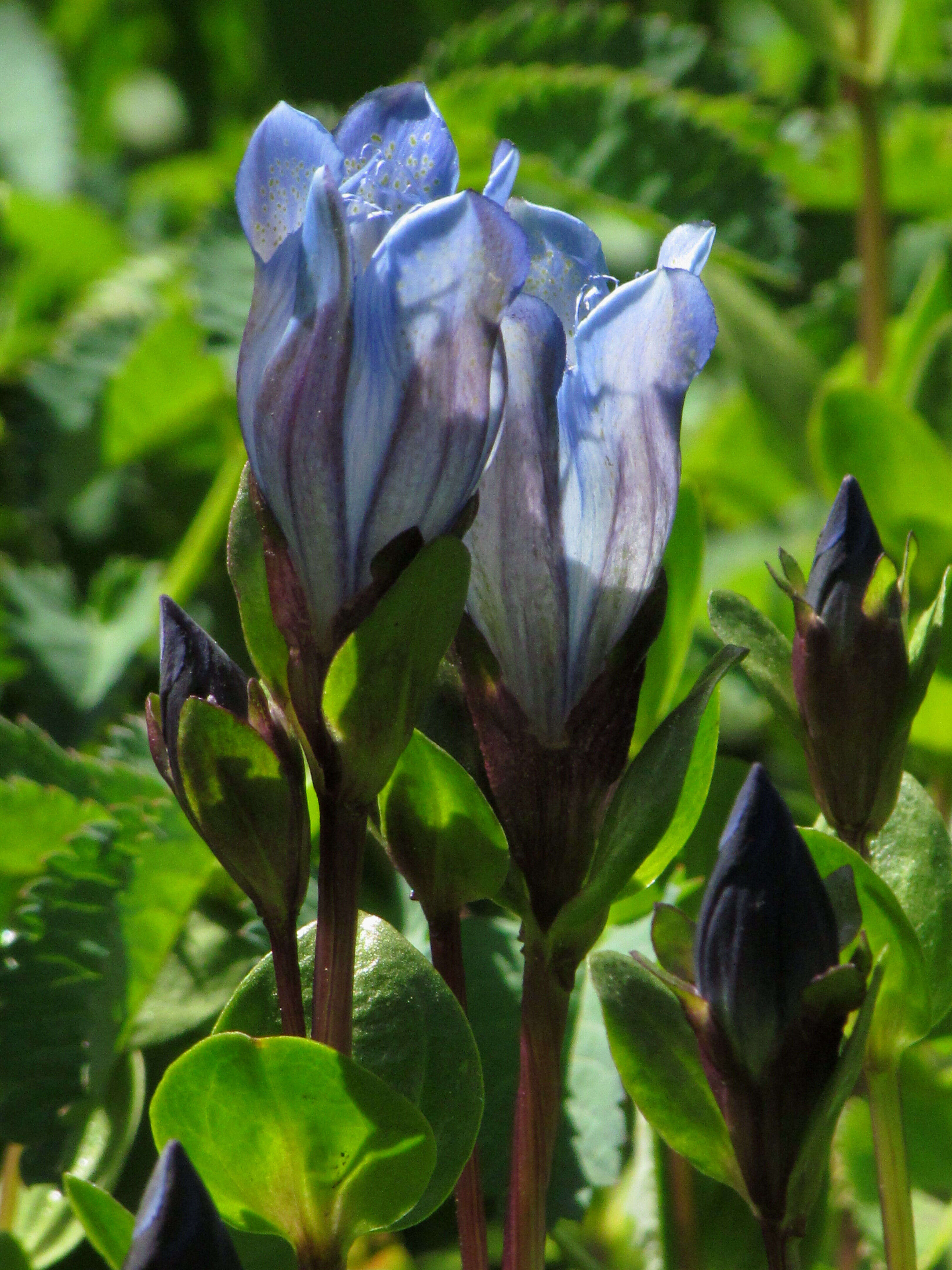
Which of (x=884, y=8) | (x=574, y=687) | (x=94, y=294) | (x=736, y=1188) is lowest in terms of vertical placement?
(x=736, y=1188)

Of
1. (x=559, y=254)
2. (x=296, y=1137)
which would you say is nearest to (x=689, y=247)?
(x=559, y=254)

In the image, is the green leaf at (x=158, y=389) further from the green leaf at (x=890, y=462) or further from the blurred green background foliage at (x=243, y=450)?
the green leaf at (x=890, y=462)

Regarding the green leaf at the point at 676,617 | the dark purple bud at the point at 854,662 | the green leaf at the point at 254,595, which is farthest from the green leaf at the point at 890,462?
the green leaf at the point at 254,595

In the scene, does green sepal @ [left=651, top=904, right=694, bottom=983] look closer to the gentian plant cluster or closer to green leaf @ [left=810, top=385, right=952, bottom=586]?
the gentian plant cluster

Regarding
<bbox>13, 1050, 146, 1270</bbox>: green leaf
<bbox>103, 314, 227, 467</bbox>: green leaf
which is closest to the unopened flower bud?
<bbox>13, 1050, 146, 1270</bbox>: green leaf

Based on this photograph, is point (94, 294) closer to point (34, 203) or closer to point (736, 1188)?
point (34, 203)

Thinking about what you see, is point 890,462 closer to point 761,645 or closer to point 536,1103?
point 761,645

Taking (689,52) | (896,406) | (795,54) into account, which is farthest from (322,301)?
(795,54)

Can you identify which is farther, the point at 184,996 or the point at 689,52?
the point at 689,52
